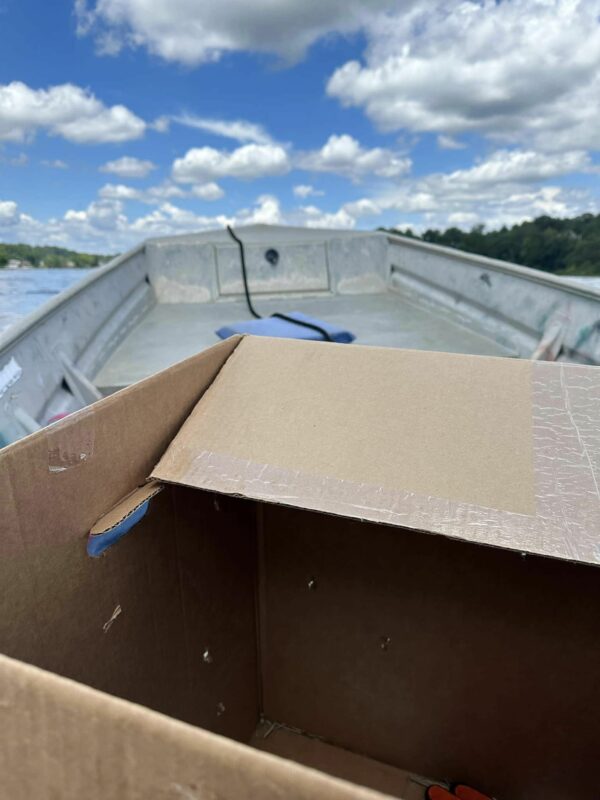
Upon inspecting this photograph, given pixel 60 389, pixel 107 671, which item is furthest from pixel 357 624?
pixel 60 389

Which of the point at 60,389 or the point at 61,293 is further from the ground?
the point at 61,293

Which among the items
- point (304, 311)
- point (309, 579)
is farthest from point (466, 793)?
point (304, 311)

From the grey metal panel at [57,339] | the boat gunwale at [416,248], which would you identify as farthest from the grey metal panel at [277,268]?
the grey metal panel at [57,339]

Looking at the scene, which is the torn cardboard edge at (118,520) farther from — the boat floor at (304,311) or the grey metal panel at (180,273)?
the grey metal panel at (180,273)

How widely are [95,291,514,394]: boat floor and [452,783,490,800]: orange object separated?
111 cm

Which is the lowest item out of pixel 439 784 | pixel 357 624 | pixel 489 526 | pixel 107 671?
pixel 439 784

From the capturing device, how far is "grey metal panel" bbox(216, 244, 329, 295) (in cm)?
276

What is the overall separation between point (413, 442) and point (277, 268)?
2423mm

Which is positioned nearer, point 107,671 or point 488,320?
point 107,671

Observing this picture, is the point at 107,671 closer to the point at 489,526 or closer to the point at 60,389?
the point at 489,526

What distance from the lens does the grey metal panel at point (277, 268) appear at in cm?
276

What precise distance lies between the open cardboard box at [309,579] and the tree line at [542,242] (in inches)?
71.6

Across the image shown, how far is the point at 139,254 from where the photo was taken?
262 cm

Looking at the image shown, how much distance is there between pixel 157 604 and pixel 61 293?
126 centimetres
